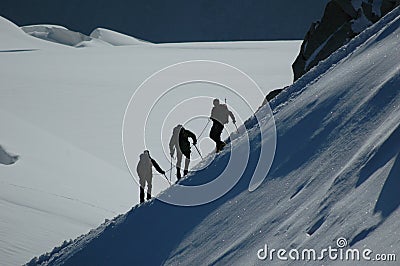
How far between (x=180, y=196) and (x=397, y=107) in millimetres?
2888

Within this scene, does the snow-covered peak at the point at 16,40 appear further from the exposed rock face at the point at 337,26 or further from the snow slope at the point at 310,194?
the snow slope at the point at 310,194

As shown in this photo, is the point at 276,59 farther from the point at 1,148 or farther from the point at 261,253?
the point at 261,253

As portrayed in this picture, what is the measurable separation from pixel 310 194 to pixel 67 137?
22.5 m

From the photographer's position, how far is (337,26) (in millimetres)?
16016

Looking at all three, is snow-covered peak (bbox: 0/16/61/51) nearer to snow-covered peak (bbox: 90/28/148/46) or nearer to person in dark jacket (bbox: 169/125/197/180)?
snow-covered peak (bbox: 90/28/148/46)

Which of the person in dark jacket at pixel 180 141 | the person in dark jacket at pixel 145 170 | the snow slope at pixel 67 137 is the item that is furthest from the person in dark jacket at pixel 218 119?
the snow slope at pixel 67 137

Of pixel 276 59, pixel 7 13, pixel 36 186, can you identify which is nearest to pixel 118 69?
pixel 276 59

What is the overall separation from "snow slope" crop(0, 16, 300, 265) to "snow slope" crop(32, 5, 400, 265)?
459 cm

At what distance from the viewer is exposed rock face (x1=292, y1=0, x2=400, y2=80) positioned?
50.9 ft

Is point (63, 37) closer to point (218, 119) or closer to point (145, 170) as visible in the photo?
point (145, 170)

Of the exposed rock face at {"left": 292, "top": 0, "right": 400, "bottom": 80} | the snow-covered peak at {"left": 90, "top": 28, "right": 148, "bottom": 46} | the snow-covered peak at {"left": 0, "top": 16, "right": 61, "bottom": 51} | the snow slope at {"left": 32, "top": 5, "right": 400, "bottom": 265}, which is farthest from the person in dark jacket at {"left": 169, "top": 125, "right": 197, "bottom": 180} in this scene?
the snow-covered peak at {"left": 90, "top": 28, "right": 148, "bottom": 46}

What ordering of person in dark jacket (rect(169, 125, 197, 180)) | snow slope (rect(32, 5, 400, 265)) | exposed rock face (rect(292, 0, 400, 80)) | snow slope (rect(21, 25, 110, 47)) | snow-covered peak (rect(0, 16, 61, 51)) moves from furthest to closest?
snow slope (rect(21, 25, 110, 47)) < snow-covered peak (rect(0, 16, 61, 51)) < exposed rock face (rect(292, 0, 400, 80)) < person in dark jacket (rect(169, 125, 197, 180)) < snow slope (rect(32, 5, 400, 265))

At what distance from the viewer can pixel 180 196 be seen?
8.19 metres

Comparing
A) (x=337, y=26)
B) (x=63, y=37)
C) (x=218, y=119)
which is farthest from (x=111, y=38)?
(x=218, y=119)
